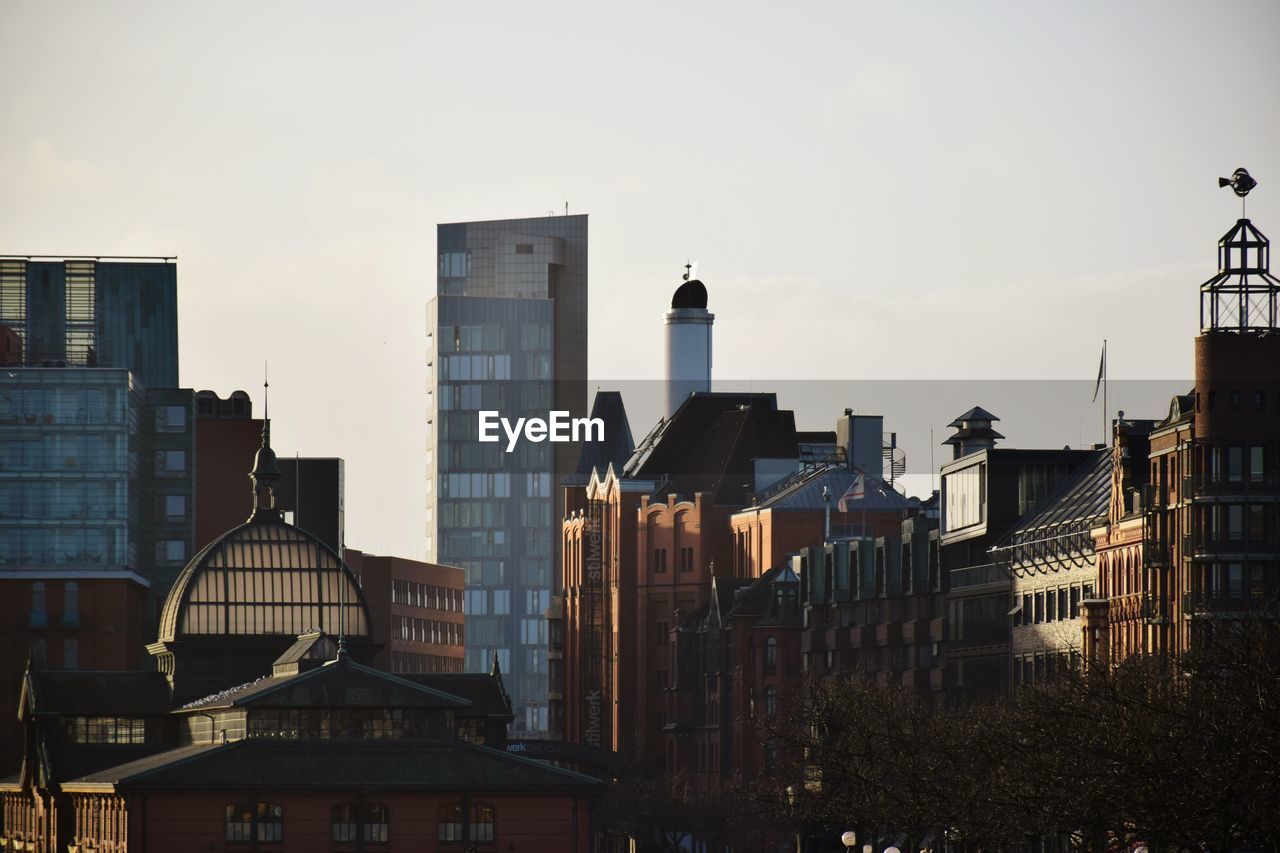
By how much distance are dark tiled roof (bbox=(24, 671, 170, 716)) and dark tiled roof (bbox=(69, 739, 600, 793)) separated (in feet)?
57.2

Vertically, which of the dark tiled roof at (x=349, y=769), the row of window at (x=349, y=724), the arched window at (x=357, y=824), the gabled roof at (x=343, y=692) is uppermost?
the gabled roof at (x=343, y=692)

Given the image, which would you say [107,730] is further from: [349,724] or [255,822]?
[255,822]

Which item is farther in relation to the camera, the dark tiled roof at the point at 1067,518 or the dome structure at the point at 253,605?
the dome structure at the point at 253,605

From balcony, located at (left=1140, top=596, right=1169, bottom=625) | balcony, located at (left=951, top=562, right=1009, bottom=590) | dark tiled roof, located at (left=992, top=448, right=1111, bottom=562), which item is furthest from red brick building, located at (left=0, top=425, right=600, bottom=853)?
balcony, located at (left=1140, top=596, right=1169, bottom=625)

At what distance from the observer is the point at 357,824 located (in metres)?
153

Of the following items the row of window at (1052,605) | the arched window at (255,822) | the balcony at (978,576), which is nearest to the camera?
the arched window at (255,822)

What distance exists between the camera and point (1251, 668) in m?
84.0

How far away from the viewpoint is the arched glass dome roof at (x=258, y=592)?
582 feet

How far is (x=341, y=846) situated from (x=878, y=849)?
104 feet

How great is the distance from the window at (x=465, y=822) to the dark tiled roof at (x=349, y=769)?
0.95 meters

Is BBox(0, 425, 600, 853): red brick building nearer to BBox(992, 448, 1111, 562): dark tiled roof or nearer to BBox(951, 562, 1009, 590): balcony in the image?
BBox(951, 562, 1009, 590): balcony

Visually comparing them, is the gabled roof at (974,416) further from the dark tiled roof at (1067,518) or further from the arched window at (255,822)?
the arched window at (255,822)

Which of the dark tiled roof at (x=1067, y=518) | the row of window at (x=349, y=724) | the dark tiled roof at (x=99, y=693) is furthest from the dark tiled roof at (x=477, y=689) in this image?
the dark tiled roof at (x=1067, y=518)

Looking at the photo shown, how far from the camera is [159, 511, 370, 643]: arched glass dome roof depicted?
582ft
